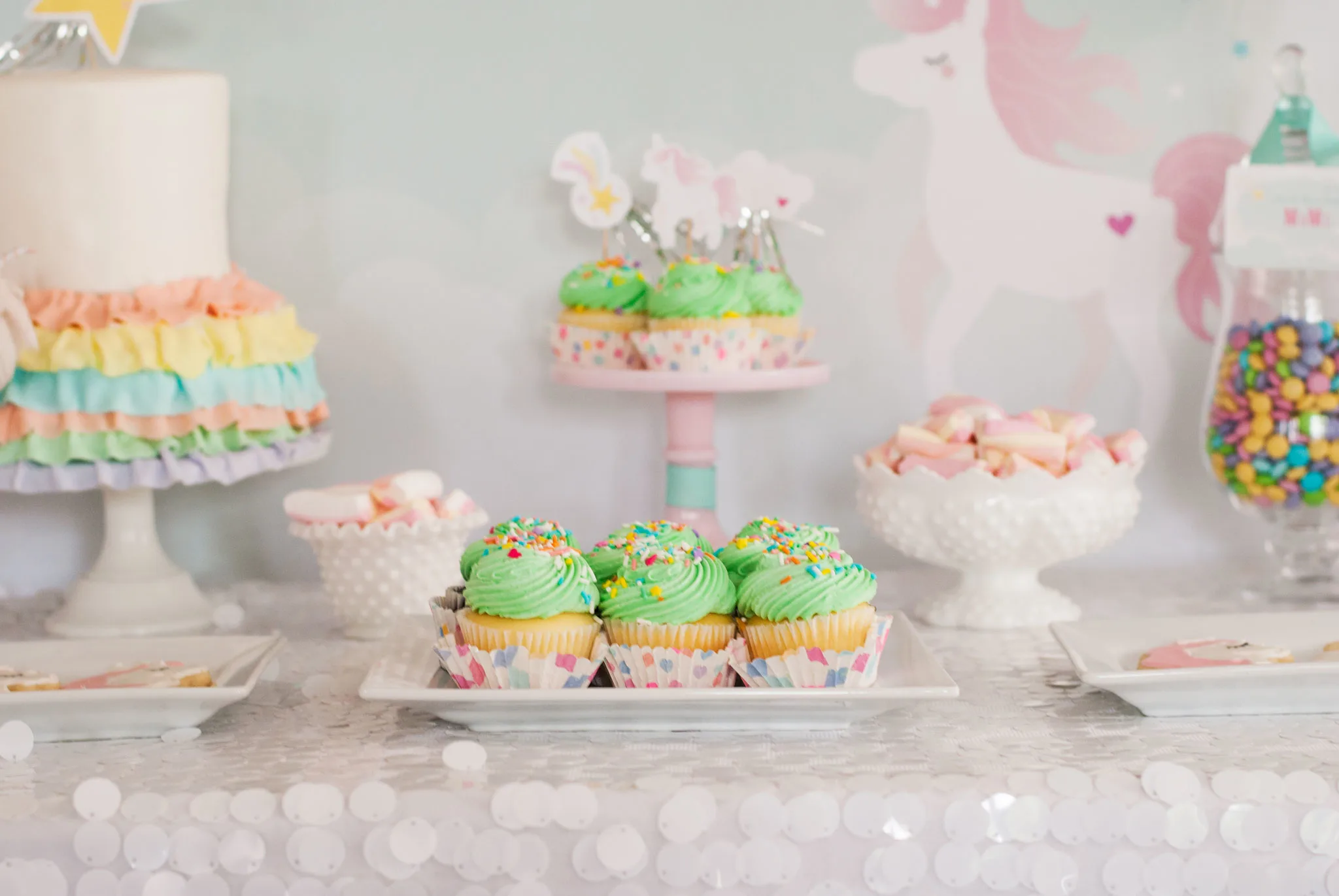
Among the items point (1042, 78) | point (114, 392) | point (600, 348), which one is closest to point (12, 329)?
point (114, 392)

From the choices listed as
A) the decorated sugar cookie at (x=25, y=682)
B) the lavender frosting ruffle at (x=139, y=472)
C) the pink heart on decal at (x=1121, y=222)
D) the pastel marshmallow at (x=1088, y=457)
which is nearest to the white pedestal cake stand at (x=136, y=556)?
the lavender frosting ruffle at (x=139, y=472)

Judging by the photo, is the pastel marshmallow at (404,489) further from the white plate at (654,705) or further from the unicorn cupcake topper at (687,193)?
the unicorn cupcake topper at (687,193)

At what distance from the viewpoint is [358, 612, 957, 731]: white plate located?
0.83m

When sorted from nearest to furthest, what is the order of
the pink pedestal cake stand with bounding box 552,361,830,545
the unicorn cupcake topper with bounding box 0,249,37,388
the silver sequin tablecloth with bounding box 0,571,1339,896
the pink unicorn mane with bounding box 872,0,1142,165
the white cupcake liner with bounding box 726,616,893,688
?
the silver sequin tablecloth with bounding box 0,571,1339,896 < the white cupcake liner with bounding box 726,616,893,688 < the unicorn cupcake topper with bounding box 0,249,37,388 < the pink pedestal cake stand with bounding box 552,361,830,545 < the pink unicorn mane with bounding box 872,0,1142,165

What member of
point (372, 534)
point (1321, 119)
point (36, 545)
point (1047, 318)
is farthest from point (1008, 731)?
point (36, 545)

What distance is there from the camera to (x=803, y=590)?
0.85 m

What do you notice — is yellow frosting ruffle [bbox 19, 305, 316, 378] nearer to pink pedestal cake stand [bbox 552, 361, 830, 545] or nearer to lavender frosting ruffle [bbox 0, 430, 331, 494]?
lavender frosting ruffle [bbox 0, 430, 331, 494]

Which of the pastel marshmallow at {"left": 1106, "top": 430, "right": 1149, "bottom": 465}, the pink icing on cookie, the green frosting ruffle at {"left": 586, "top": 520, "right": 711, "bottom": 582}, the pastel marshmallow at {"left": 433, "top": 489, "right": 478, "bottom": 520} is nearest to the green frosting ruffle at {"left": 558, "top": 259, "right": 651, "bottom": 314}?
the pastel marshmallow at {"left": 433, "top": 489, "right": 478, "bottom": 520}

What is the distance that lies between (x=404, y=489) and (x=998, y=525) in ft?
1.58

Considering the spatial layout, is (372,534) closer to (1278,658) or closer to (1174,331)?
(1278,658)

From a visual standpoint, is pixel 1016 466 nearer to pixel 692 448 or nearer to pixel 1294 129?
pixel 692 448

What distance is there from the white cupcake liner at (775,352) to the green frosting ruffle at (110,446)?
0.45m

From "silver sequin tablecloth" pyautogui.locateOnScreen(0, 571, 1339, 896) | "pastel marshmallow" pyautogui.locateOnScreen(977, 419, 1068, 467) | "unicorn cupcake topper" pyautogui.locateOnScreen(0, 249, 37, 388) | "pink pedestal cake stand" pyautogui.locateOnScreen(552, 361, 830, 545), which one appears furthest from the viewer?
"pink pedestal cake stand" pyautogui.locateOnScreen(552, 361, 830, 545)

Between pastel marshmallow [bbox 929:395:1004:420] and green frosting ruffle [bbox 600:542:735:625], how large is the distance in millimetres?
379
